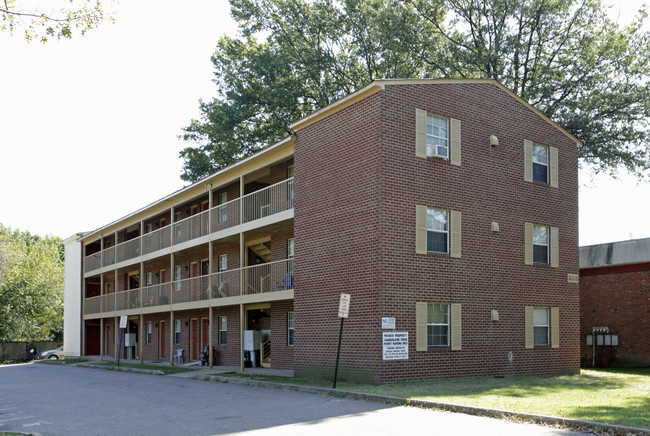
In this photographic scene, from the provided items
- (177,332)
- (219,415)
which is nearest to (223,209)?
(177,332)

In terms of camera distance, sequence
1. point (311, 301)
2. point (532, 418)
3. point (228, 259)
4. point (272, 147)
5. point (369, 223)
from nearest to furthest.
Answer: point (532, 418) → point (369, 223) → point (311, 301) → point (272, 147) → point (228, 259)

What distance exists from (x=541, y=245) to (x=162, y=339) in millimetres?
22137

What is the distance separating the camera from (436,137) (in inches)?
812

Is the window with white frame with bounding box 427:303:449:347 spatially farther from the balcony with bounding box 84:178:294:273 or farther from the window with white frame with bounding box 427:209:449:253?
the balcony with bounding box 84:178:294:273

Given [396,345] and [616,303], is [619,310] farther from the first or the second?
[396,345]

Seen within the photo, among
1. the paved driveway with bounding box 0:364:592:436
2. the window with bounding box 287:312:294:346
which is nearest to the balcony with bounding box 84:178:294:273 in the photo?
the window with bounding box 287:312:294:346

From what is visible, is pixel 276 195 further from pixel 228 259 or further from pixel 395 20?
pixel 395 20

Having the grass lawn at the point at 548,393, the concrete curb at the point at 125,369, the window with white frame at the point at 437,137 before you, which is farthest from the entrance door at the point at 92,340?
the window with white frame at the point at 437,137

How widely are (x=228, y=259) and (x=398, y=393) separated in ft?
56.4

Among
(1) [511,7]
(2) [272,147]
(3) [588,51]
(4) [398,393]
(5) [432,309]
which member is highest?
(1) [511,7]

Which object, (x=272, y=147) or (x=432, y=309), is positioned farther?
(x=272, y=147)

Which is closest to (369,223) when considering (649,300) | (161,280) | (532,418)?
(532,418)

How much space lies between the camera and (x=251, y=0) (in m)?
39.5

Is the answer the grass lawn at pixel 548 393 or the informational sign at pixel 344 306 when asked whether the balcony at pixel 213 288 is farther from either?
the informational sign at pixel 344 306
